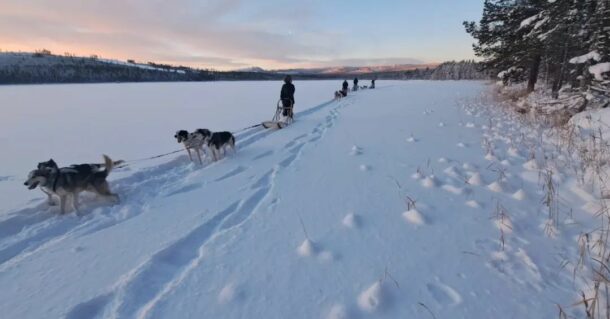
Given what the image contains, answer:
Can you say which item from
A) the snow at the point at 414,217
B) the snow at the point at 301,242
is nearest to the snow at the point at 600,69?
the snow at the point at 301,242

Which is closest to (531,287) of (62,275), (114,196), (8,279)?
(62,275)

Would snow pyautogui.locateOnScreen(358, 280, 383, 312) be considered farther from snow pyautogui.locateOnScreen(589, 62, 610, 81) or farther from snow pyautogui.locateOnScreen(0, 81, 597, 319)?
snow pyautogui.locateOnScreen(589, 62, 610, 81)

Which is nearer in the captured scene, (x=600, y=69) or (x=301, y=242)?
(x=301, y=242)

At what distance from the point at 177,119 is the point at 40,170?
32.6 ft

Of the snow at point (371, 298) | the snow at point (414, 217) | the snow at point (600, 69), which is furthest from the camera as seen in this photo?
the snow at point (600, 69)

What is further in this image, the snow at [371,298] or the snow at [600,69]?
the snow at [600,69]

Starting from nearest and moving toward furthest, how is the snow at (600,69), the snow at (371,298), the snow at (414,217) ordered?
the snow at (371,298) → the snow at (414,217) → the snow at (600,69)

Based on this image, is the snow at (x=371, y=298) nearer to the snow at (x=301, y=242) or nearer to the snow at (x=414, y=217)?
the snow at (x=301, y=242)

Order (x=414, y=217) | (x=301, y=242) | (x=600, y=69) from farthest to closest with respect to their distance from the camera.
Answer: (x=600, y=69) < (x=414, y=217) < (x=301, y=242)

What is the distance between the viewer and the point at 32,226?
12.5ft

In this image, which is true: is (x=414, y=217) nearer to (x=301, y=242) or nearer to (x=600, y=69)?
(x=301, y=242)

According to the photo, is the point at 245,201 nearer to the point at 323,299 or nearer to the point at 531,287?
the point at 323,299

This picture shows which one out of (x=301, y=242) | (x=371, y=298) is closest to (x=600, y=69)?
(x=301, y=242)

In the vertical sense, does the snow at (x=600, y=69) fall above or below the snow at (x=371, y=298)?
above
